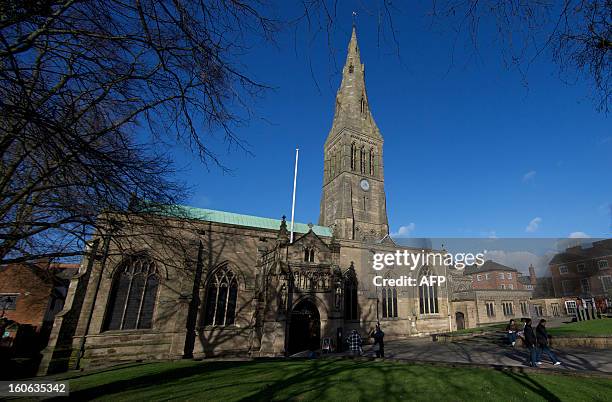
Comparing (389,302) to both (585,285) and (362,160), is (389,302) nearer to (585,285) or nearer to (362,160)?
(362,160)

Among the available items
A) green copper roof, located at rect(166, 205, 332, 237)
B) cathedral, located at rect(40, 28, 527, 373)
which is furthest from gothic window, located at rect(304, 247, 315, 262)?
green copper roof, located at rect(166, 205, 332, 237)

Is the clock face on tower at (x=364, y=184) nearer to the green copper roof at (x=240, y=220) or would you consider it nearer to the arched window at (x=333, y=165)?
the arched window at (x=333, y=165)

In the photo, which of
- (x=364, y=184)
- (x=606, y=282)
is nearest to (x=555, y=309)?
(x=606, y=282)

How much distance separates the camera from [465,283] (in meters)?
56.5

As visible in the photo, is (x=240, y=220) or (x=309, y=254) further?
(x=240, y=220)

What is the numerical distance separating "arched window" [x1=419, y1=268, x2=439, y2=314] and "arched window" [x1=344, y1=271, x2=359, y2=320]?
29.3ft

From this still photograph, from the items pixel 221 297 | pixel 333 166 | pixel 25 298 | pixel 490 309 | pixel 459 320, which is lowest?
pixel 459 320

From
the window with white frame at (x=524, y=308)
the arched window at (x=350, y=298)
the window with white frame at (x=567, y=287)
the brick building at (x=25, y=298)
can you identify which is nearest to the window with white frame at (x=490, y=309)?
the window with white frame at (x=524, y=308)

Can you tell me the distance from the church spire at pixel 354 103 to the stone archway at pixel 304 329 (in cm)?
2866

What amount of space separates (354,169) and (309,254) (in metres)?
21.1

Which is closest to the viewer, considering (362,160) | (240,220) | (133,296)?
(133,296)

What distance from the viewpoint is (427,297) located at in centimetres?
3133

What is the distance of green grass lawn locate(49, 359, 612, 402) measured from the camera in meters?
7.36

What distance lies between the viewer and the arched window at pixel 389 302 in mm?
28250
